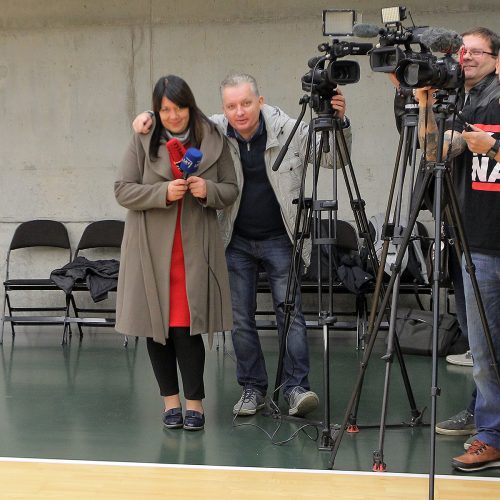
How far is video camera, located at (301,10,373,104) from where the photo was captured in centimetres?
361

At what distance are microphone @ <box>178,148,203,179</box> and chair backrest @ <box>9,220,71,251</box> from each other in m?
3.66

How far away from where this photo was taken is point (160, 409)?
4.76 m

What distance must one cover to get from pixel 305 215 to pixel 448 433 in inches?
46.1

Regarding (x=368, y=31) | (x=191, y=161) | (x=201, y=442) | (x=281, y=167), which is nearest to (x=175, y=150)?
(x=191, y=161)

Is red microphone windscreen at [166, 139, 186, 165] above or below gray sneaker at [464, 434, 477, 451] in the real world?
above

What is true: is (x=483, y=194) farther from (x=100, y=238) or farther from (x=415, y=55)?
(x=100, y=238)

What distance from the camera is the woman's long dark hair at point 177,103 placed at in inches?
161

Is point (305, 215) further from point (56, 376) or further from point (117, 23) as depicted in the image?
point (117, 23)

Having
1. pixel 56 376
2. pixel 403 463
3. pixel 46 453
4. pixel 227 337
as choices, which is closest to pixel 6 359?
pixel 56 376

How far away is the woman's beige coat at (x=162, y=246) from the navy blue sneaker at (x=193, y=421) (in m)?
0.40

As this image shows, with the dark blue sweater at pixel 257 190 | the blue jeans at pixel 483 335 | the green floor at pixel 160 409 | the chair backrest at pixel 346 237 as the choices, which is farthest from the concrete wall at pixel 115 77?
the blue jeans at pixel 483 335

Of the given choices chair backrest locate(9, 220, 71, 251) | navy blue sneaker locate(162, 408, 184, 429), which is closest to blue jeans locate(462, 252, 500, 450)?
navy blue sneaker locate(162, 408, 184, 429)

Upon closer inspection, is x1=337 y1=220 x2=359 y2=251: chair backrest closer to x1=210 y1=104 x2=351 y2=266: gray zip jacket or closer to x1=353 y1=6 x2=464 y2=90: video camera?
x1=210 y1=104 x2=351 y2=266: gray zip jacket

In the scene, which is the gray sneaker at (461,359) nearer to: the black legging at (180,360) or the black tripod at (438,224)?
the black legging at (180,360)
